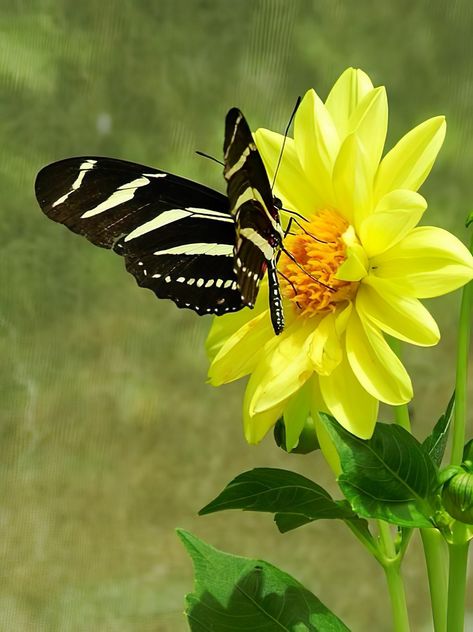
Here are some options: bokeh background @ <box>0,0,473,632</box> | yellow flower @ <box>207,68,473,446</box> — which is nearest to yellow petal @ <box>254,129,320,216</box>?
yellow flower @ <box>207,68,473,446</box>

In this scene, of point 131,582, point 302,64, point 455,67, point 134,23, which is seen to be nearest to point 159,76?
point 134,23

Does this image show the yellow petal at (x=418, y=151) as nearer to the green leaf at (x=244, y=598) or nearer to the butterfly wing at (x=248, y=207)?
the butterfly wing at (x=248, y=207)

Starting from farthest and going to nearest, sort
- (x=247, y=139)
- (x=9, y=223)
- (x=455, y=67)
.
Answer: (x=455, y=67)
(x=9, y=223)
(x=247, y=139)

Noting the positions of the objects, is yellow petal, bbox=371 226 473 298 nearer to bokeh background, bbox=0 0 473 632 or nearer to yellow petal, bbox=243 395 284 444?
yellow petal, bbox=243 395 284 444

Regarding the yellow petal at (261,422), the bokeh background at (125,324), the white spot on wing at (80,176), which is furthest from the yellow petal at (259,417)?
the bokeh background at (125,324)

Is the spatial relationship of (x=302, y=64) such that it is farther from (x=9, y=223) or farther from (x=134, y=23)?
(x=9, y=223)
